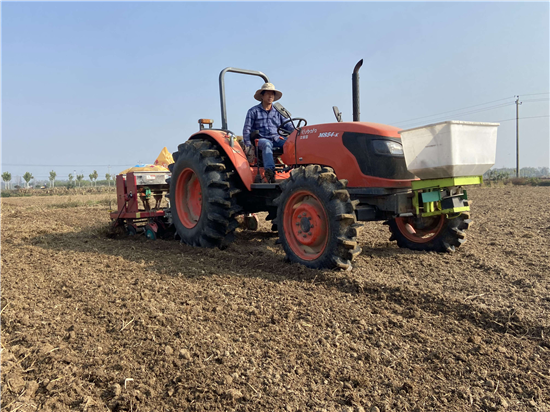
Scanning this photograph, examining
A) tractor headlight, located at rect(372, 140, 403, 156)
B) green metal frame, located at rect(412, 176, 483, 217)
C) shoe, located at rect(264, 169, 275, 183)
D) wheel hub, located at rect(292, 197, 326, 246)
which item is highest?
tractor headlight, located at rect(372, 140, 403, 156)

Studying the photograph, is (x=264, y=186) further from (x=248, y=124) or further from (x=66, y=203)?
(x=66, y=203)

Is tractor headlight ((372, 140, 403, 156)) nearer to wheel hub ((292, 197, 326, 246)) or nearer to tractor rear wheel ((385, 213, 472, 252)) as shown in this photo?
wheel hub ((292, 197, 326, 246))

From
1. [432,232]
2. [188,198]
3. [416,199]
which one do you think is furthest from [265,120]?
[432,232]

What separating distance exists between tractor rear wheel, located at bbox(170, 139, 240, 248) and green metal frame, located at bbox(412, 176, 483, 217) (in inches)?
86.0

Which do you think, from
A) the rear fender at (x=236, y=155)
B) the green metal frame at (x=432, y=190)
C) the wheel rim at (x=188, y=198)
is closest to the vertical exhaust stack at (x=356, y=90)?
the green metal frame at (x=432, y=190)

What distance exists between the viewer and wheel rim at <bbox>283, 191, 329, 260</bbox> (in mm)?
3889

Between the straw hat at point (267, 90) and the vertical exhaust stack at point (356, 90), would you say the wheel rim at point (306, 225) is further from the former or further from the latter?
the straw hat at point (267, 90)

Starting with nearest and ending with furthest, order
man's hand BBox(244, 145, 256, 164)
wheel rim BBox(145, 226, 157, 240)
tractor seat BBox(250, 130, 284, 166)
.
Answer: tractor seat BBox(250, 130, 284, 166) < man's hand BBox(244, 145, 256, 164) < wheel rim BBox(145, 226, 157, 240)

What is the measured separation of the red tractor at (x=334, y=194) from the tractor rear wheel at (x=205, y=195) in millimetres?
13

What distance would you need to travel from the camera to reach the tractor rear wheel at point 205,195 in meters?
5.00

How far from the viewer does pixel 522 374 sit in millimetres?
2080

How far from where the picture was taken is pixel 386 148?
13.1ft

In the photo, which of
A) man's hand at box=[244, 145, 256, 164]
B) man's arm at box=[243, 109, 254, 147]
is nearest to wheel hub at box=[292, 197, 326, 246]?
man's hand at box=[244, 145, 256, 164]

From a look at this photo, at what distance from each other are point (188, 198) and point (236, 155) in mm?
1332
